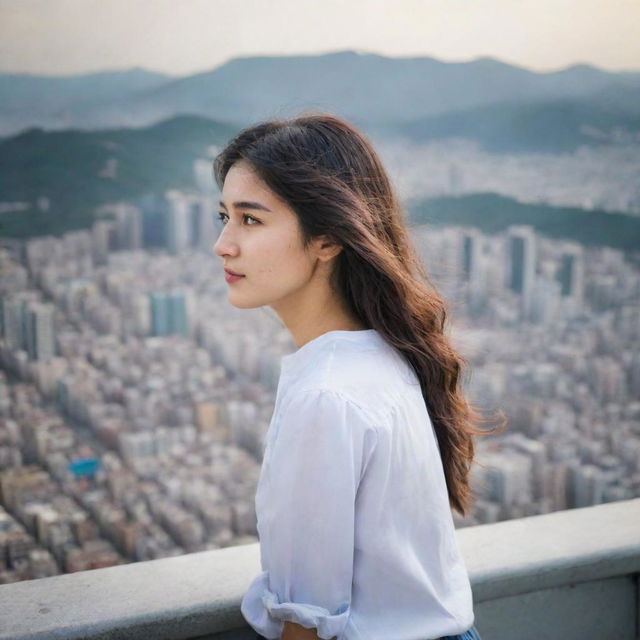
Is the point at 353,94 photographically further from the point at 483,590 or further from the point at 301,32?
the point at 483,590

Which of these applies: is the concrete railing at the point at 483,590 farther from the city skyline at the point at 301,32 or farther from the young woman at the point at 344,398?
the city skyline at the point at 301,32

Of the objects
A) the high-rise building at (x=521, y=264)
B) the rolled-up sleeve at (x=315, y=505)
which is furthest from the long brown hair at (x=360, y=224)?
the high-rise building at (x=521, y=264)

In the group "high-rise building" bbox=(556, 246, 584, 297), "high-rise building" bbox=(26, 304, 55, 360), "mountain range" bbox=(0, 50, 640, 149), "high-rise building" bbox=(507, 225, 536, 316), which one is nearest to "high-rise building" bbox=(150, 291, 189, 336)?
"high-rise building" bbox=(26, 304, 55, 360)

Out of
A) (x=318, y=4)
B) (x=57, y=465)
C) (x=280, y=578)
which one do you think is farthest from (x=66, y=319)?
(x=280, y=578)

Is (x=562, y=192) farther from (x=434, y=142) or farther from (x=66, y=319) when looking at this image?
(x=66, y=319)

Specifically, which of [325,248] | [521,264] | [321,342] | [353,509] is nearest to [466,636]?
[353,509]

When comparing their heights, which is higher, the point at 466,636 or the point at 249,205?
the point at 249,205

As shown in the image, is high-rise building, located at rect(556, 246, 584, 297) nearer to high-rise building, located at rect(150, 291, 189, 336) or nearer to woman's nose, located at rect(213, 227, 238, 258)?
high-rise building, located at rect(150, 291, 189, 336)

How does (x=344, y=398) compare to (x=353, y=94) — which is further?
(x=353, y=94)
